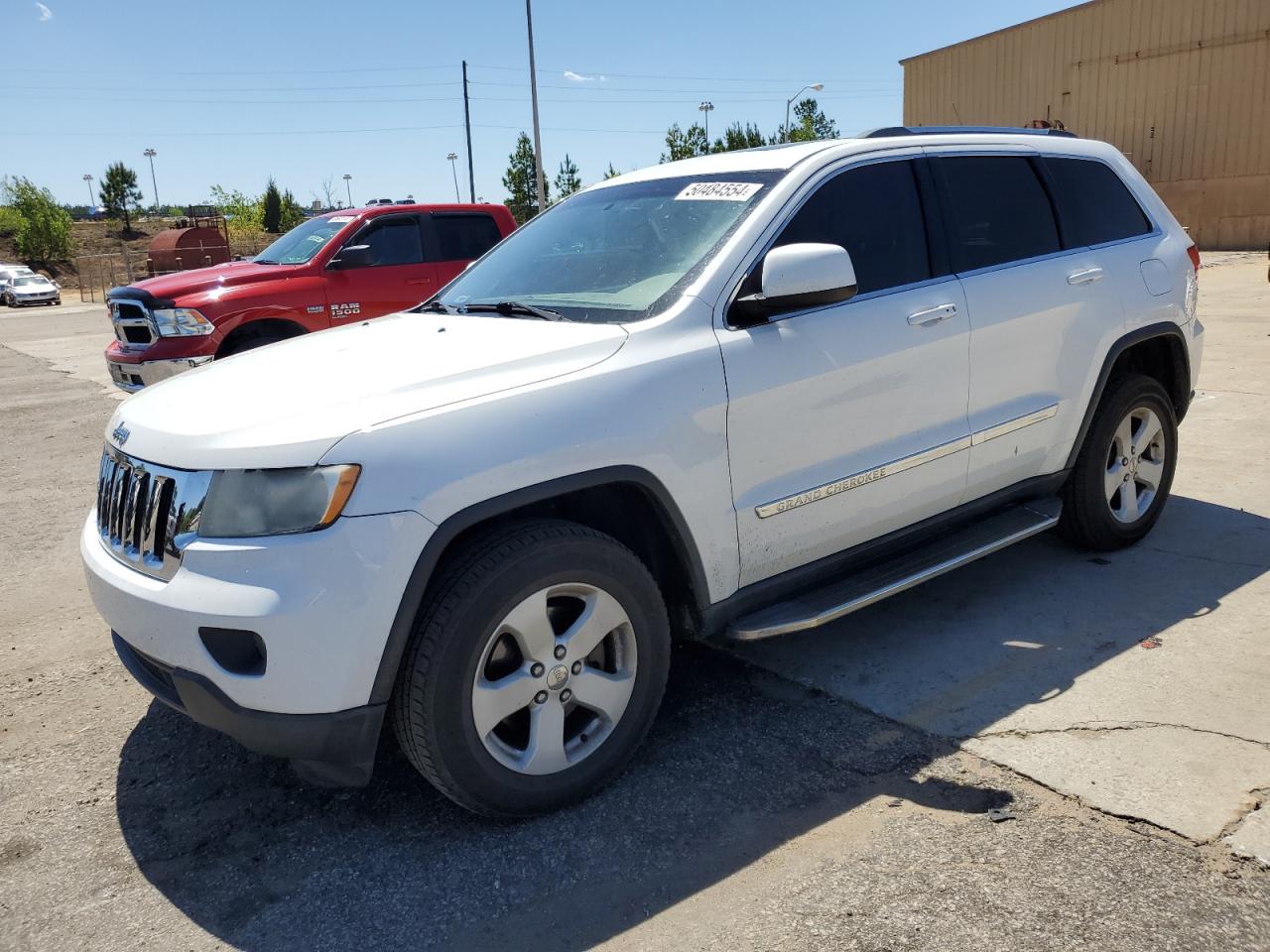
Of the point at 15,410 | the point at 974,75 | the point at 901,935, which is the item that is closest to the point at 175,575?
the point at 901,935

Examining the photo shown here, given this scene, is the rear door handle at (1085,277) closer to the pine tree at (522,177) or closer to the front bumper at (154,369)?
the front bumper at (154,369)

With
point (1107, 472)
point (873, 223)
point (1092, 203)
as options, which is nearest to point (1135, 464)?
point (1107, 472)

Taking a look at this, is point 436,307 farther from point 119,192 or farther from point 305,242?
point 119,192

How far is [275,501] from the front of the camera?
251 cm

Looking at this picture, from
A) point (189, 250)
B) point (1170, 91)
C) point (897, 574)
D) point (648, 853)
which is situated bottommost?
point (648, 853)

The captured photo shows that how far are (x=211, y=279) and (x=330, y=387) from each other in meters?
6.72

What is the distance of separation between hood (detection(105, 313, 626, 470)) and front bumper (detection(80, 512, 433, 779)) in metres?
0.23

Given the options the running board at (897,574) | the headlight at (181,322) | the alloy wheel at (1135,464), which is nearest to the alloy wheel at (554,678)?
the running board at (897,574)

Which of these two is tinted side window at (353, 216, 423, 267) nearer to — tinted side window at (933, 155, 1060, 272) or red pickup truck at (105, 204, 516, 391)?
red pickup truck at (105, 204, 516, 391)

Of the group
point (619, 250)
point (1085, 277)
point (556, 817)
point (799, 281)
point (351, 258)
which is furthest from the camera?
point (351, 258)

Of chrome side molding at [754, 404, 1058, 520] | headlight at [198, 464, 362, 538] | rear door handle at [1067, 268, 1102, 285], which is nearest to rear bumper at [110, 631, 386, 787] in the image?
headlight at [198, 464, 362, 538]

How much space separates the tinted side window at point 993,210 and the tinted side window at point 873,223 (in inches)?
7.8

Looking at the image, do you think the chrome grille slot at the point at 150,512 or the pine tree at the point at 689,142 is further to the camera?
the pine tree at the point at 689,142

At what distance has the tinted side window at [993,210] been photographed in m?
3.97
